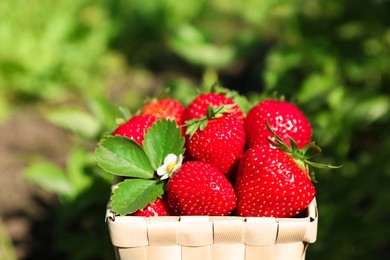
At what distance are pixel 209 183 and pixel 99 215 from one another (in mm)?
662

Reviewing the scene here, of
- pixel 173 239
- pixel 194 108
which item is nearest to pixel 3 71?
pixel 194 108

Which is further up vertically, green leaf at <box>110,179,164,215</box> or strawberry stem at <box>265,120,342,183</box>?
strawberry stem at <box>265,120,342,183</box>

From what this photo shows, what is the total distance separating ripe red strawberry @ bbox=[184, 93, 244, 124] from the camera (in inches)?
43.4

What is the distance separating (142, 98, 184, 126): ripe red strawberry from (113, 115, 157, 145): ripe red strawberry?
0.17 ft

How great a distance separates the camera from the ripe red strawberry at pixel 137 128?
1.08 m

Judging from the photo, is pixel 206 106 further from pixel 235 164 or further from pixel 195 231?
pixel 195 231

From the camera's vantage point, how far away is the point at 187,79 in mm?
2955

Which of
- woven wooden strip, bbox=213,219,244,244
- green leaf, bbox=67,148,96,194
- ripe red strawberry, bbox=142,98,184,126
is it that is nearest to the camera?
woven wooden strip, bbox=213,219,244,244

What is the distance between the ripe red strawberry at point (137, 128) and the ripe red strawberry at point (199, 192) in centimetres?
13

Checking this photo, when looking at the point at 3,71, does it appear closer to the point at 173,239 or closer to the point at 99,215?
the point at 99,215

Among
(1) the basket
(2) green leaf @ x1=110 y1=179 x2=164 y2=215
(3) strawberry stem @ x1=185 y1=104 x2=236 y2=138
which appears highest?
(3) strawberry stem @ x1=185 y1=104 x2=236 y2=138

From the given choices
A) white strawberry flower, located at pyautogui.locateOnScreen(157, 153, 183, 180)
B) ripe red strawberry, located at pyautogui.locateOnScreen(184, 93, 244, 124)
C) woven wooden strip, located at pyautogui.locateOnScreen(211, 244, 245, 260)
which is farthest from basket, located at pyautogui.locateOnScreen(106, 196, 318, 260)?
ripe red strawberry, located at pyautogui.locateOnScreen(184, 93, 244, 124)

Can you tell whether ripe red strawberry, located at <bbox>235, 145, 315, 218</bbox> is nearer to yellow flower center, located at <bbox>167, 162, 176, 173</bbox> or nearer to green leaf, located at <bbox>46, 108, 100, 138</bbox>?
yellow flower center, located at <bbox>167, 162, 176, 173</bbox>

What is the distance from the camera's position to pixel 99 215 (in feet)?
5.12
